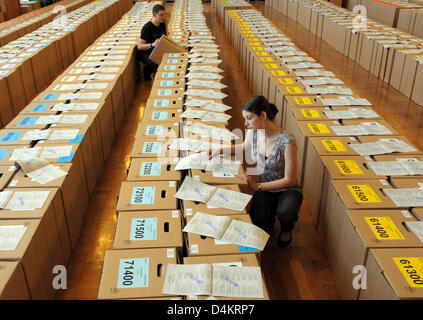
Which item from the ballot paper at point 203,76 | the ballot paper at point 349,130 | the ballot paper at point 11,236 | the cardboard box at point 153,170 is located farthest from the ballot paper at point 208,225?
the ballot paper at point 203,76

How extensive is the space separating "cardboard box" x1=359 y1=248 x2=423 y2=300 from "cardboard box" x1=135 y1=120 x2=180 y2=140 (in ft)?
6.16

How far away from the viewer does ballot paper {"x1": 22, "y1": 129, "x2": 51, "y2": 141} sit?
3186 millimetres

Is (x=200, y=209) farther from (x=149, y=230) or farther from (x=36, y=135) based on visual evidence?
(x=36, y=135)

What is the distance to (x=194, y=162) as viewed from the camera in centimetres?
284

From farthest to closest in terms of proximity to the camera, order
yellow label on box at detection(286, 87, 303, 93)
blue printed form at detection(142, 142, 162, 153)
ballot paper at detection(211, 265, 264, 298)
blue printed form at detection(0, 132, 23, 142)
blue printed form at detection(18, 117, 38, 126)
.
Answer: yellow label on box at detection(286, 87, 303, 93), blue printed form at detection(18, 117, 38, 126), blue printed form at detection(0, 132, 23, 142), blue printed form at detection(142, 142, 162, 153), ballot paper at detection(211, 265, 264, 298)

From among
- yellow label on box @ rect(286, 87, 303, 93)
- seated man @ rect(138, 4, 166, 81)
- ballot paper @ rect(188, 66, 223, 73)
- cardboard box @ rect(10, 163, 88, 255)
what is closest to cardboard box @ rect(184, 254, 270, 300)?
cardboard box @ rect(10, 163, 88, 255)

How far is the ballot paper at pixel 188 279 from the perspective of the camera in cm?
176

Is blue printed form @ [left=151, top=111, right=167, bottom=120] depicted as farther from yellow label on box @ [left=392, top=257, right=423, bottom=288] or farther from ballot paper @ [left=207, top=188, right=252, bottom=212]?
yellow label on box @ [left=392, top=257, right=423, bottom=288]

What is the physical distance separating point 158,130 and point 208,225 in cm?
139

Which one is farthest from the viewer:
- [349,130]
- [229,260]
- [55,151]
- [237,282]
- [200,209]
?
[349,130]

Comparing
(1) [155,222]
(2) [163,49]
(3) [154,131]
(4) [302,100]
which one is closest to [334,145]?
(4) [302,100]

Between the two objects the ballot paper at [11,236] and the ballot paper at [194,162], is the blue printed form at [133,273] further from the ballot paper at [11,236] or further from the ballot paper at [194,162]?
the ballot paper at [194,162]
